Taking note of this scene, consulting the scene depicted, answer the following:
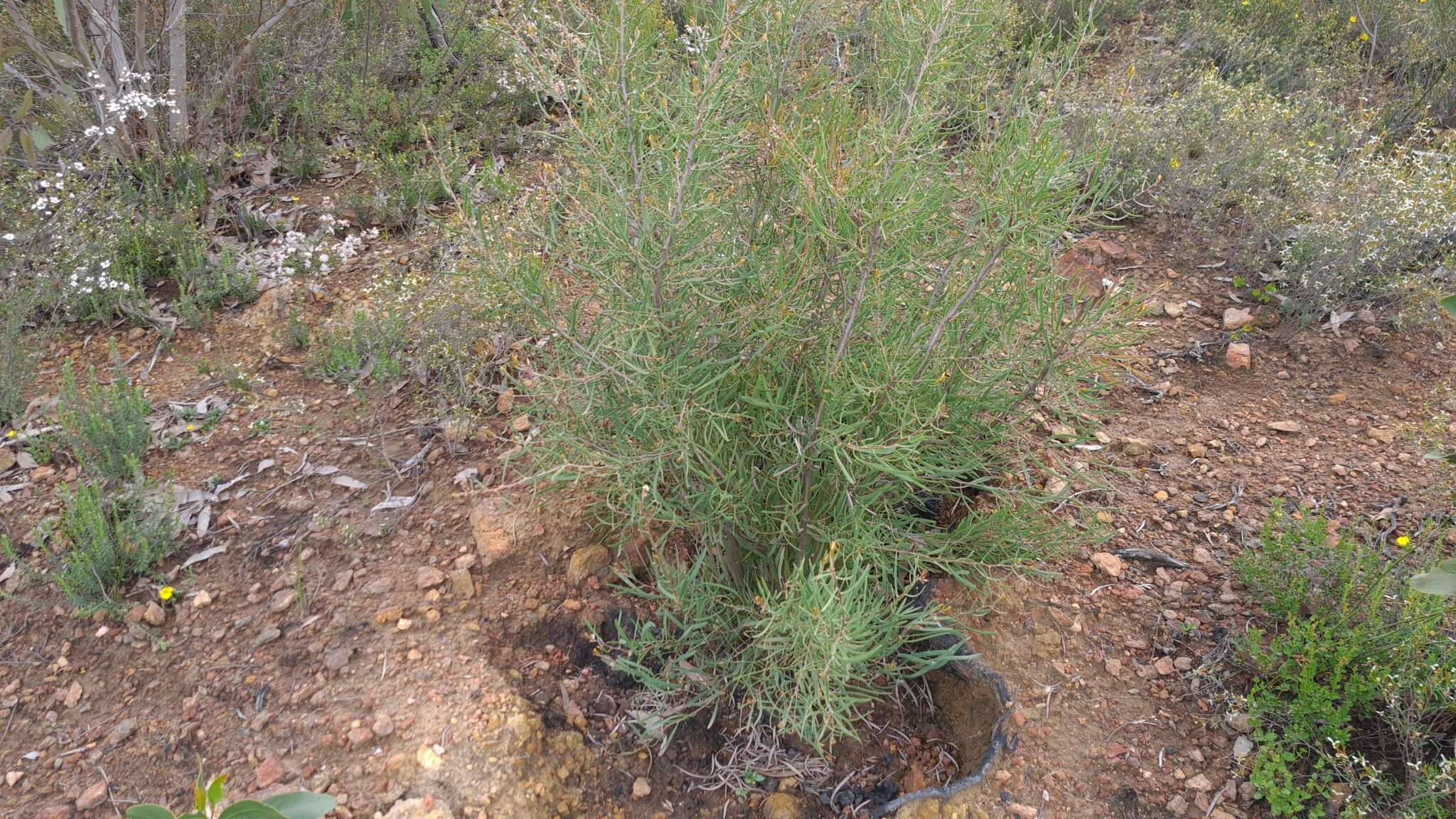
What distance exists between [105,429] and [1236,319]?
394 centimetres

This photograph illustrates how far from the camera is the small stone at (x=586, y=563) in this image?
248 centimetres

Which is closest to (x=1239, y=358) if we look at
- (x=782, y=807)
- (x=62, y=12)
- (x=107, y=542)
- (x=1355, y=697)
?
(x=1355, y=697)

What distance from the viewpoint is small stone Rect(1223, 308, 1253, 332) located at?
3.46 meters

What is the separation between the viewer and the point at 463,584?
7.98 ft

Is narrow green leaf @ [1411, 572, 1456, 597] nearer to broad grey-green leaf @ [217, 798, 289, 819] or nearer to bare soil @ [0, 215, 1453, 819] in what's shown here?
bare soil @ [0, 215, 1453, 819]

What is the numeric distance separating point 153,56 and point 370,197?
1551mm

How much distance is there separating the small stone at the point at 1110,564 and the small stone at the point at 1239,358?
3.90 feet

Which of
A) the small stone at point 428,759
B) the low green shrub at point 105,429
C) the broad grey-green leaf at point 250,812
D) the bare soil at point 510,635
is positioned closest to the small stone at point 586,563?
the bare soil at point 510,635

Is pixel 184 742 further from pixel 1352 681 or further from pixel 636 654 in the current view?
pixel 1352 681

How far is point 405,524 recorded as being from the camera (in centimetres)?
264

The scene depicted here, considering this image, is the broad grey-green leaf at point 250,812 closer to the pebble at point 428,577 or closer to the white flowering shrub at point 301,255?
the pebble at point 428,577

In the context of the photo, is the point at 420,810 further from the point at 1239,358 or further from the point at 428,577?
the point at 1239,358

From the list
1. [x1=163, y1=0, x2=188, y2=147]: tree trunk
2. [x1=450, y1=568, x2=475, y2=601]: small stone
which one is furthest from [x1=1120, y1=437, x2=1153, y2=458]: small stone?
[x1=163, y1=0, x2=188, y2=147]: tree trunk

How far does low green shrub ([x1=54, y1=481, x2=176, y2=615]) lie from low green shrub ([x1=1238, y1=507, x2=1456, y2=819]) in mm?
2816
